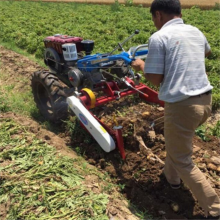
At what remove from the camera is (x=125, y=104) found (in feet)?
15.2

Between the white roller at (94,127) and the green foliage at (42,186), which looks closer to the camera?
the green foliage at (42,186)

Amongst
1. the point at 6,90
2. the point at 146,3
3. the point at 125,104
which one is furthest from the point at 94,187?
the point at 146,3

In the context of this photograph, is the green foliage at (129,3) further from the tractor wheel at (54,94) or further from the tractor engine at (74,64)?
the tractor wheel at (54,94)

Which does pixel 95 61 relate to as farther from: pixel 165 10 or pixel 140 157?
pixel 165 10

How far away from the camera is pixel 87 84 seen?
4.59m

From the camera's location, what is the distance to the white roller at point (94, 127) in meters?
3.52

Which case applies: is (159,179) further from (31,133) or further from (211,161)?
(31,133)

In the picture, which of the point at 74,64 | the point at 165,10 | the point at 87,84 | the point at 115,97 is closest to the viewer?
the point at 165,10

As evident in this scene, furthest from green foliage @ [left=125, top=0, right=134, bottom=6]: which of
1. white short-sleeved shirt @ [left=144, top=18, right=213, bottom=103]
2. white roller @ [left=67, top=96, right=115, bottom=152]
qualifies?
white short-sleeved shirt @ [left=144, top=18, right=213, bottom=103]

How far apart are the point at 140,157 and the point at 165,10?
1.85 metres

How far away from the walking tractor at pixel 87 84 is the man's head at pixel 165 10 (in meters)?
1.05

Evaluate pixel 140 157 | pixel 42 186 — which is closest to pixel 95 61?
pixel 140 157

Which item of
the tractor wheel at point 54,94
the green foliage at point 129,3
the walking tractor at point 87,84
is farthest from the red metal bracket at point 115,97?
the green foliage at point 129,3

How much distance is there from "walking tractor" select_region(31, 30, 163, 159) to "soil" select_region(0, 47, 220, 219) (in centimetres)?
21
